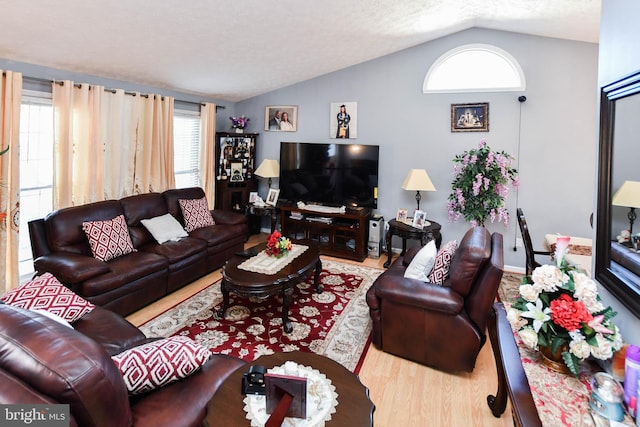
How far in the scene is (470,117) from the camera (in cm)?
446

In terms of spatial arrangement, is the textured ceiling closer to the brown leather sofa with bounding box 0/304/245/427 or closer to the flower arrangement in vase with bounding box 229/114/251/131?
the flower arrangement in vase with bounding box 229/114/251/131

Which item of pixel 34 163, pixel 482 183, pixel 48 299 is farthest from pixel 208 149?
pixel 482 183

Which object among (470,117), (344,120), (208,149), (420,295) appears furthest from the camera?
(208,149)

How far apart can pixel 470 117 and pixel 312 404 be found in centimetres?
420

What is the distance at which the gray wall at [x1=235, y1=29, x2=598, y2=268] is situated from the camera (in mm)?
4031

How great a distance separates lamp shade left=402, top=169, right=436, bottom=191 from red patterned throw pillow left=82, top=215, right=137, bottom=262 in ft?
10.5

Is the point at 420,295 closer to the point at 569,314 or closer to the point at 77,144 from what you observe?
the point at 569,314

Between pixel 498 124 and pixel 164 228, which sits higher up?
pixel 498 124

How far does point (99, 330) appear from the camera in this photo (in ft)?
6.57

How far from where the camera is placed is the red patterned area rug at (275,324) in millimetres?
2652

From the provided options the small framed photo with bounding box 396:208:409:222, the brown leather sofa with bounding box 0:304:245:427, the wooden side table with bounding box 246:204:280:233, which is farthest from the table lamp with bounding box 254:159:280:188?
the brown leather sofa with bounding box 0:304:245:427

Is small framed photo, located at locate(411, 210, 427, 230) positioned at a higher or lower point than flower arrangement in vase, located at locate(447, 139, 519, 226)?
lower

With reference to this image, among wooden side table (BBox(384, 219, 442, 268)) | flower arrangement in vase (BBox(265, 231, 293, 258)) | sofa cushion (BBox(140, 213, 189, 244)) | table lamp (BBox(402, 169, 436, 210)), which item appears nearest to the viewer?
flower arrangement in vase (BBox(265, 231, 293, 258))
